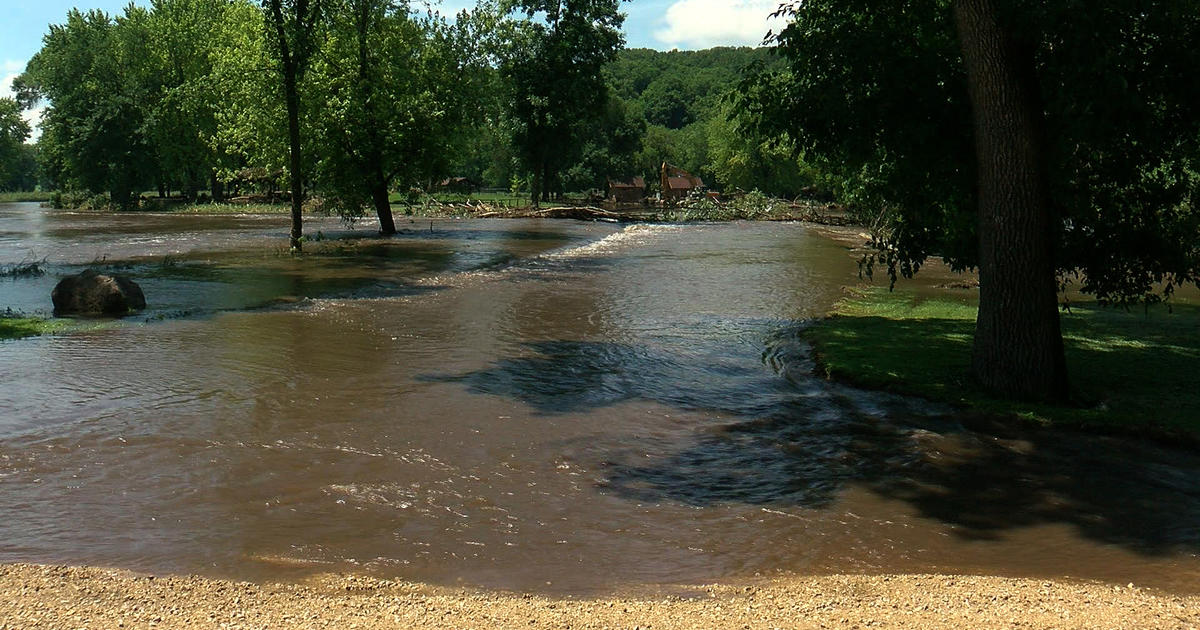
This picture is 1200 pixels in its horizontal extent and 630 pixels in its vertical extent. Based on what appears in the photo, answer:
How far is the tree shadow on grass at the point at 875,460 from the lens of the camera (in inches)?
318

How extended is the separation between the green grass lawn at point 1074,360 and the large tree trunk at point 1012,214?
537 millimetres

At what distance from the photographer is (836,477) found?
9016 millimetres

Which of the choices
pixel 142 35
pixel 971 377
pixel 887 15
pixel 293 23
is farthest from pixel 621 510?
pixel 142 35

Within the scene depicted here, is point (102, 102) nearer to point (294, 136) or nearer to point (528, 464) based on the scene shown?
point (294, 136)

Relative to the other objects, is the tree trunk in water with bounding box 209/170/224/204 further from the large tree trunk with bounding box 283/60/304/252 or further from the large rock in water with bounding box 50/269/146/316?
the large rock in water with bounding box 50/269/146/316

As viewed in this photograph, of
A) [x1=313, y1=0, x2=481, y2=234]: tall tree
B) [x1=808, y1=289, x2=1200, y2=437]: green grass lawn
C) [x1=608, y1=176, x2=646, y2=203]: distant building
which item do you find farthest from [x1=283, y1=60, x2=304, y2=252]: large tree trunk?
[x1=608, y1=176, x2=646, y2=203]: distant building

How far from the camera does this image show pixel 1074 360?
13438mm

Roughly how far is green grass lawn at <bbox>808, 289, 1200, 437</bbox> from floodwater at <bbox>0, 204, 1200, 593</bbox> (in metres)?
0.50

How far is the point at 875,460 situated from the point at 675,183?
355ft

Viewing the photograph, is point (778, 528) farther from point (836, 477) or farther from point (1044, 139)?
point (1044, 139)

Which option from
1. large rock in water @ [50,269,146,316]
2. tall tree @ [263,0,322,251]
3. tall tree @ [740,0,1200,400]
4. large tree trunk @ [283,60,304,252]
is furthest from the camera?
large tree trunk @ [283,60,304,252]

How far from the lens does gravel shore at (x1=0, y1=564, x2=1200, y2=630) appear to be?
214 inches

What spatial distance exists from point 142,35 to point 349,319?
218 ft

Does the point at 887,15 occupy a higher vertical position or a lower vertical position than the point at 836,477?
higher
